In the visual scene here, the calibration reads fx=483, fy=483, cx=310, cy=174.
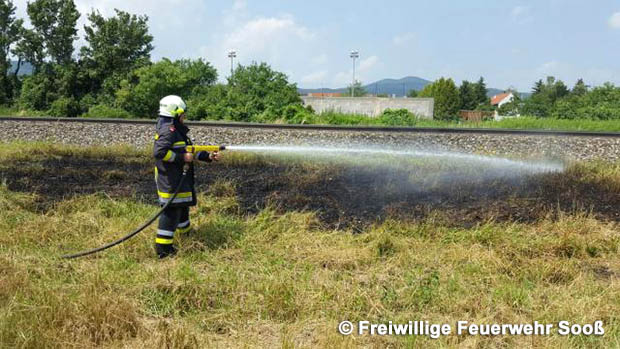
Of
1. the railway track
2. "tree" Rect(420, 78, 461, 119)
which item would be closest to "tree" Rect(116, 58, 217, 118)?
the railway track

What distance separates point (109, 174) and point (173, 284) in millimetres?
5919

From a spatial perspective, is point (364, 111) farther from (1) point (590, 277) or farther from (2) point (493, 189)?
(1) point (590, 277)

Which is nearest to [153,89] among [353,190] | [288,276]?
[353,190]

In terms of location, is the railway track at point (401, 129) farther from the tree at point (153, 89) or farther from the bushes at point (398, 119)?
the tree at point (153, 89)

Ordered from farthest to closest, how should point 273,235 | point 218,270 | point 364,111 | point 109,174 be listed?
point 364,111 < point 109,174 < point 273,235 < point 218,270

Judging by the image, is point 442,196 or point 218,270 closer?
point 218,270

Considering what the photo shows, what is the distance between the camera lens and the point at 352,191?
7.97m

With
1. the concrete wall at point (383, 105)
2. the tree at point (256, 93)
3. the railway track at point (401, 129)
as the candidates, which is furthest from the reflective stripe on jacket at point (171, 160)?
the concrete wall at point (383, 105)

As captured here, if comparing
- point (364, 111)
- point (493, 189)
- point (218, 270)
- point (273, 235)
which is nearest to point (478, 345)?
point (218, 270)

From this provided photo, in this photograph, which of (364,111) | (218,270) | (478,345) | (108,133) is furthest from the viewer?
(364,111)

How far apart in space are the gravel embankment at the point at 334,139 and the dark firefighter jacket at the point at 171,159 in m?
6.88

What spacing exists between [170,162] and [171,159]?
0.10 m

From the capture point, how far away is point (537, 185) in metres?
7.82

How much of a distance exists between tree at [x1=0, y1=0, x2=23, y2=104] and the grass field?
120 feet
